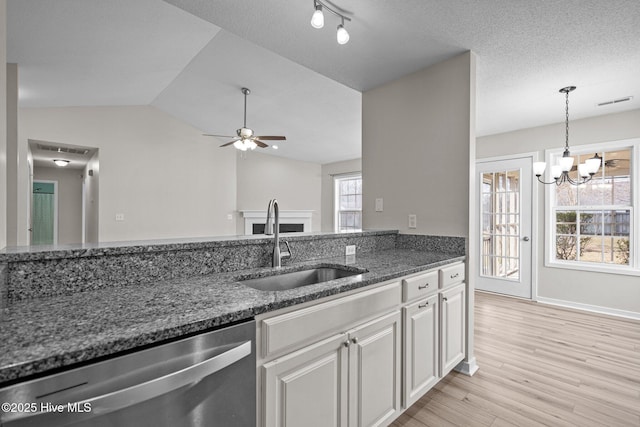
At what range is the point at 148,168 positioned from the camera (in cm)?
557

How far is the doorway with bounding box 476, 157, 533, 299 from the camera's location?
419 cm

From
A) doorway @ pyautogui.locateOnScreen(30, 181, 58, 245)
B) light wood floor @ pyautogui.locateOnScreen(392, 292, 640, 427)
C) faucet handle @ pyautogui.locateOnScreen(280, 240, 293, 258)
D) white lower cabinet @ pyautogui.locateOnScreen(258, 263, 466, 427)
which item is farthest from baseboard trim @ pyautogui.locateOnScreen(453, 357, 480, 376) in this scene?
doorway @ pyautogui.locateOnScreen(30, 181, 58, 245)

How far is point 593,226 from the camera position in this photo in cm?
382

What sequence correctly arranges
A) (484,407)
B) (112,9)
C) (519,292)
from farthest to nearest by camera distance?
(519,292), (112,9), (484,407)

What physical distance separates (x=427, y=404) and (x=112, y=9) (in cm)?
373

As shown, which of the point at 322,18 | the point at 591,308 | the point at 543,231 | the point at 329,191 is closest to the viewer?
the point at 322,18

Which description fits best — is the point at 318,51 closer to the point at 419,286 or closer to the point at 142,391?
the point at 419,286

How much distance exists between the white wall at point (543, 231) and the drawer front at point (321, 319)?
A: 356 centimetres

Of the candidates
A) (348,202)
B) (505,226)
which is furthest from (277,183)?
(505,226)

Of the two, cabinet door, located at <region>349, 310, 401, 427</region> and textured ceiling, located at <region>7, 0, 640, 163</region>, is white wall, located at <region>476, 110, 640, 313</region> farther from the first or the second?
cabinet door, located at <region>349, 310, 401, 427</region>

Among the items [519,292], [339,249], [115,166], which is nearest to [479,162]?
[519,292]

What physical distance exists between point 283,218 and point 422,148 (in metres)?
5.03

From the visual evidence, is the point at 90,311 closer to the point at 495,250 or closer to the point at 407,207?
the point at 407,207

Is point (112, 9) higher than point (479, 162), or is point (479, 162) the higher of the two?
point (112, 9)
